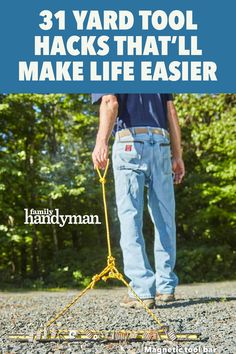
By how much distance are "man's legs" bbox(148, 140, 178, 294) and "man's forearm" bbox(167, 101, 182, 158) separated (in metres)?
0.24

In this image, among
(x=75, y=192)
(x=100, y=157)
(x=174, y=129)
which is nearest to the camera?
(x=100, y=157)

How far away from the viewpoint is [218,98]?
8.16 m

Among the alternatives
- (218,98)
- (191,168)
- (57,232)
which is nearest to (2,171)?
(57,232)

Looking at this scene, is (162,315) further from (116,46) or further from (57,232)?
(57,232)

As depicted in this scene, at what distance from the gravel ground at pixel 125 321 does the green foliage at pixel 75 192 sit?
825 mm

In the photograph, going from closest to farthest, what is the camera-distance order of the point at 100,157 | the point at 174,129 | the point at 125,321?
the point at 125,321 < the point at 100,157 < the point at 174,129

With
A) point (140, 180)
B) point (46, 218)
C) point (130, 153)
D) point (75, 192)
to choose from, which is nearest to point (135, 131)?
point (130, 153)

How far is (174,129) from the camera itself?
11.1ft

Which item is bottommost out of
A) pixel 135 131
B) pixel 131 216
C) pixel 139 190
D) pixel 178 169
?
pixel 131 216

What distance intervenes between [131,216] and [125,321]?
68cm

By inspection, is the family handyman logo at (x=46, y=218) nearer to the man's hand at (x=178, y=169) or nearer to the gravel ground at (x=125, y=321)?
the gravel ground at (x=125, y=321)

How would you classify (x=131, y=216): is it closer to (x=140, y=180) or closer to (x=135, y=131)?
(x=140, y=180)

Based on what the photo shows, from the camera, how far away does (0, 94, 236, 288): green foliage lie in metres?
5.40

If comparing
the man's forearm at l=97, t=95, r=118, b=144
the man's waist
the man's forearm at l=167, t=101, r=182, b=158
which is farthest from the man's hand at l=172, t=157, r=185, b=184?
the man's forearm at l=97, t=95, r=118, b=144
